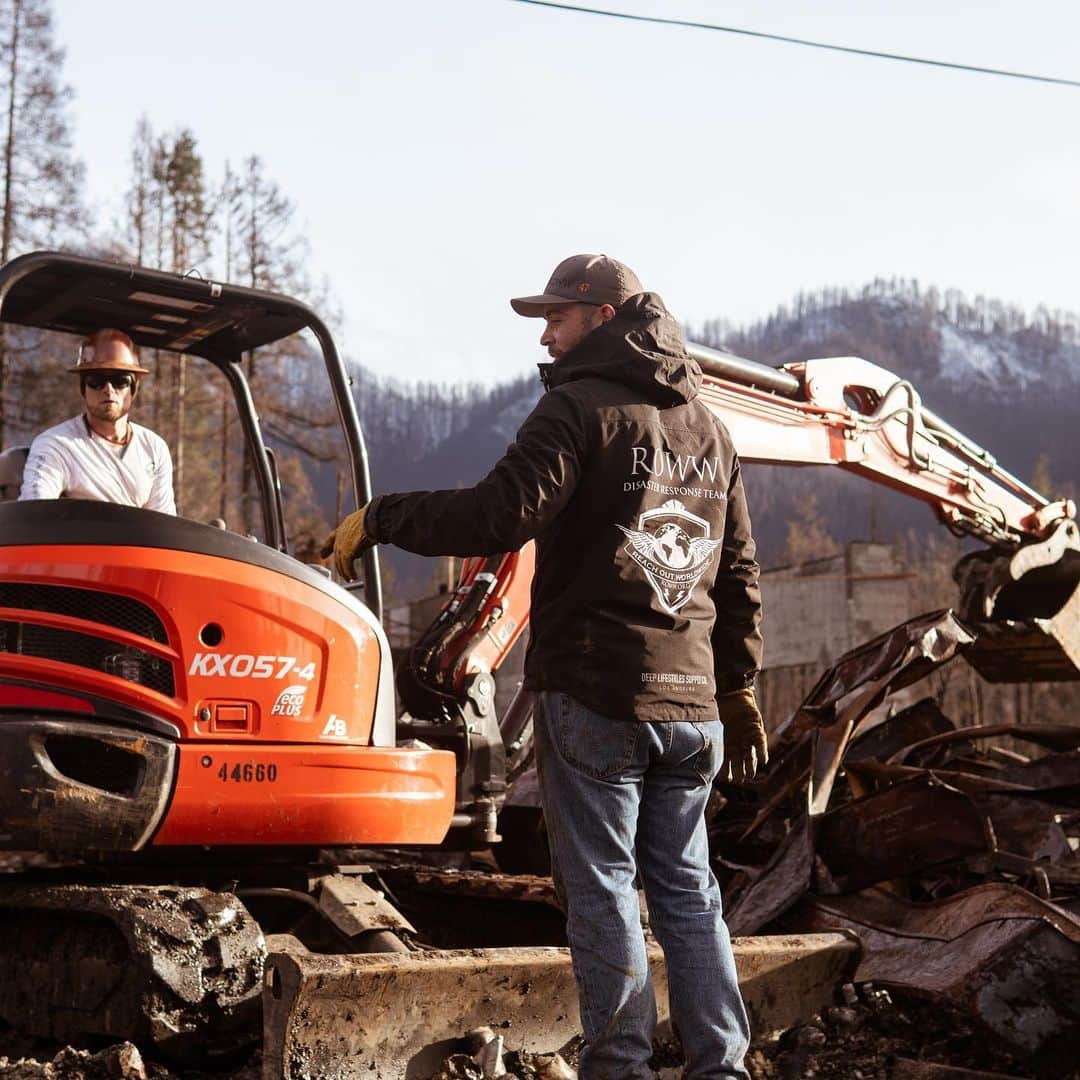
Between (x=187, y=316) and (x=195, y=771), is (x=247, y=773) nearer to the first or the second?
(x=195, y=771)

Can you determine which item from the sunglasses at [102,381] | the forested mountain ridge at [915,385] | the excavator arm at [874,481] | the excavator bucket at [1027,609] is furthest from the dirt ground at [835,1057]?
the forested mountain ridge at [915,385]

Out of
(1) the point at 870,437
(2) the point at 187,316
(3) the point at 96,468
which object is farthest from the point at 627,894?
(1) the point at 870,437

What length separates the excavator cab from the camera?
14.6 feet

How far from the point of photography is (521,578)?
6738 mm

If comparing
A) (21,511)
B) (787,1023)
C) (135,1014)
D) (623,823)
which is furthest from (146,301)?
(787,1023)

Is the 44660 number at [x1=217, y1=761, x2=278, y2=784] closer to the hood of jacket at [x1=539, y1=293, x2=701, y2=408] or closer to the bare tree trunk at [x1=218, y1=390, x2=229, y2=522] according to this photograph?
the hood of jacket at [x1=539, y1=293, x2=701, y2=408]

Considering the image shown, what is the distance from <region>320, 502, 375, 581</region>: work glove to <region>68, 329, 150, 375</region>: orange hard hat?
5.69ft

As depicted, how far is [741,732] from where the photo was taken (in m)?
4.03

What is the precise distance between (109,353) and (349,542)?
1.96m

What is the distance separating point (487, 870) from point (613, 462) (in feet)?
14.6

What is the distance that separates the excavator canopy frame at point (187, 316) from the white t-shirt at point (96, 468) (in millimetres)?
527

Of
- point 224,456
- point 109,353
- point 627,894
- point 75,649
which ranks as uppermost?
point 224,456

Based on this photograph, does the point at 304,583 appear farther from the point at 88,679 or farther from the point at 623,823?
the point at 623,823

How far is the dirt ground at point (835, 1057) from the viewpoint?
4.07 m
